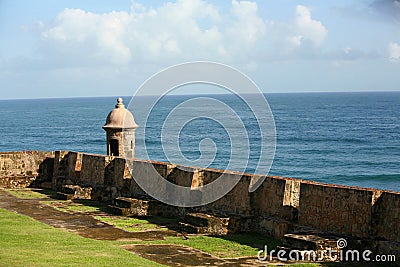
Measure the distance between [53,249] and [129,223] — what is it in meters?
3.63

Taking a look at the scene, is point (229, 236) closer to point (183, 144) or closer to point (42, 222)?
point (42, 222)

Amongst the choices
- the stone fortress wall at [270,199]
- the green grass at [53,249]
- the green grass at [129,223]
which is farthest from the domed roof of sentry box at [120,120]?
the green grass at [53,249]

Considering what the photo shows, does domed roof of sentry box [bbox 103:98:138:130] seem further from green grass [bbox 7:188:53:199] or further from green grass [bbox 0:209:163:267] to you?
green grass [bbox 0:209:163:267]

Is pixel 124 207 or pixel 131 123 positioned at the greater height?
pixel 131 123

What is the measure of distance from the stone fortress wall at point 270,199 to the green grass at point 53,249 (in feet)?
10.3

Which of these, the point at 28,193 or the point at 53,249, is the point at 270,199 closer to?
the point at 53,249

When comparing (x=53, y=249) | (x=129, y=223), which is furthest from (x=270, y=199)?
(x=53, y=249)

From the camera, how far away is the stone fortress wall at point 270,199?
1209 centimetres

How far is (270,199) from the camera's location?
564 inches

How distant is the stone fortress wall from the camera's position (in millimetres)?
12086

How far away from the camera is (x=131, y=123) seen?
2123 centimetres

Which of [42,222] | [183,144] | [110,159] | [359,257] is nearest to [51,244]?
[42,222]

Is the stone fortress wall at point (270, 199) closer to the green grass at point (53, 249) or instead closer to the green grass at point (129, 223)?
the green grass at point (129, 223)

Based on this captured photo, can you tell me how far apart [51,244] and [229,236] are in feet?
11.9
